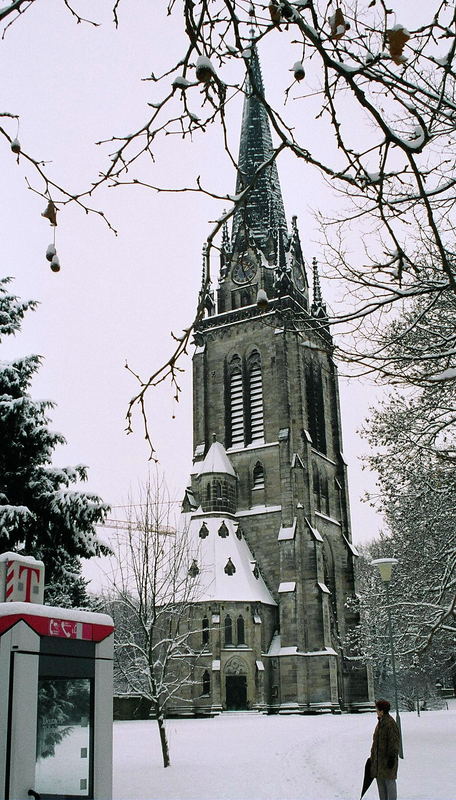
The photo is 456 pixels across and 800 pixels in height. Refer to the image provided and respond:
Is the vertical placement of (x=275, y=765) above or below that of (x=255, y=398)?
below

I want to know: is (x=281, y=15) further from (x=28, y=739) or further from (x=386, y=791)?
(x=386, y=791)

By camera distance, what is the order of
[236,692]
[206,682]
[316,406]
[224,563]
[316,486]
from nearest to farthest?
[206,682] < [236,692] < [224,563] < [316,486] < [316,406]

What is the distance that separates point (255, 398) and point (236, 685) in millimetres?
17655

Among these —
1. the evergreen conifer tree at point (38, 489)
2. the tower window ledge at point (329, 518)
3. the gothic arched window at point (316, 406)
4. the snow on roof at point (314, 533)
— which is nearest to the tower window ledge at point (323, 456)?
the gothic arched window at point (316, 406)

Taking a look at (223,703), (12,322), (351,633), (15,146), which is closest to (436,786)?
(12,322)

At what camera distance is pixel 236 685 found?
42844 mm

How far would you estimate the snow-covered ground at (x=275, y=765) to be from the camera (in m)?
14.4

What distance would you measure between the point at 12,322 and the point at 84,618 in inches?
388

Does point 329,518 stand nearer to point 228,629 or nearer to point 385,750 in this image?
point 228,629

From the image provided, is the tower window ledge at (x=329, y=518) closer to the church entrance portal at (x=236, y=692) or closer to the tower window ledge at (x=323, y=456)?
the tower window ledge at (x=323, y=456)

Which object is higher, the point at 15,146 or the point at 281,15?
the point at 281,15

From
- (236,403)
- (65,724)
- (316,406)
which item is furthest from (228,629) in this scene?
(65,724)

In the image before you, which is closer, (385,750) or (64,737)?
(64,737)

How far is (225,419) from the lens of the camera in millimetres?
53469
